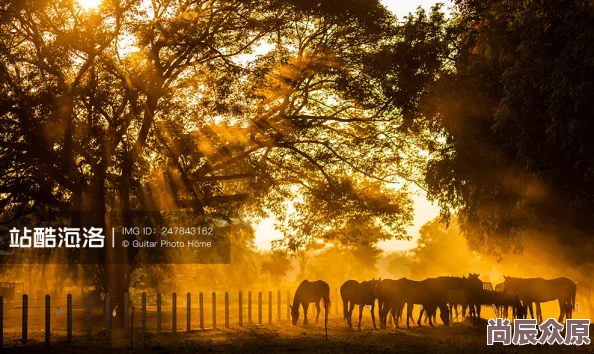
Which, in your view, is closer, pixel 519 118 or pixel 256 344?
pixel 519 118

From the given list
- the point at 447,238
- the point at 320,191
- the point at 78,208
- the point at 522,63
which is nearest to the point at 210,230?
the point at 320,191

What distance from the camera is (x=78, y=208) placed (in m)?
25.2

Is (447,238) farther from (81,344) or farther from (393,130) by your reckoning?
(81,344)

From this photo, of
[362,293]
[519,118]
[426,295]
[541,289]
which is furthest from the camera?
[426,295]

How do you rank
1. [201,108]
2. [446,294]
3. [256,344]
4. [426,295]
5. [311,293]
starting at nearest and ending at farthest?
[256,344]
[201,108]
[446,294]
[426,295]
[311,293]

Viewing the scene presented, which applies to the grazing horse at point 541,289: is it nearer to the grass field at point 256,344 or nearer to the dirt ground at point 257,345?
the grass field at point 256,344

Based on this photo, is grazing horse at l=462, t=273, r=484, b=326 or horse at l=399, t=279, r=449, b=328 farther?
horse at l=399, t=279, r=449, b=328

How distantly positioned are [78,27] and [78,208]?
6323mm

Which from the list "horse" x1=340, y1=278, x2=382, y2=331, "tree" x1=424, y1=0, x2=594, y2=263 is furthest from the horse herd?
"tree" x1=424, y1=0, x2=594, y2=263

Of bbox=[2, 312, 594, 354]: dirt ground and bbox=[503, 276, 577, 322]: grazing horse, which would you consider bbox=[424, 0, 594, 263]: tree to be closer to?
bbox=[2, 312, 594, 354]: dirt ground

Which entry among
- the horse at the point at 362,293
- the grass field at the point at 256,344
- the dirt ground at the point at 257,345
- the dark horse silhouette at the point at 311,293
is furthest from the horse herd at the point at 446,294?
the dirt ground at the point at 257,345

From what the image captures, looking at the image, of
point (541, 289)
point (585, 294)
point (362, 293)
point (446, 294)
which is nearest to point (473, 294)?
point (446, 294)

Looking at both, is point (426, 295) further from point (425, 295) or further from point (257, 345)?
point (257, 345)

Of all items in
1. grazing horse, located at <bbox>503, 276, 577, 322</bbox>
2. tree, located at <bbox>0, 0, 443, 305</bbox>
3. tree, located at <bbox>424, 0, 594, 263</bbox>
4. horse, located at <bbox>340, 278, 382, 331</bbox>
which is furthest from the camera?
grazing horse, located at <bbox>503, 276, 577, 322</bbox>
